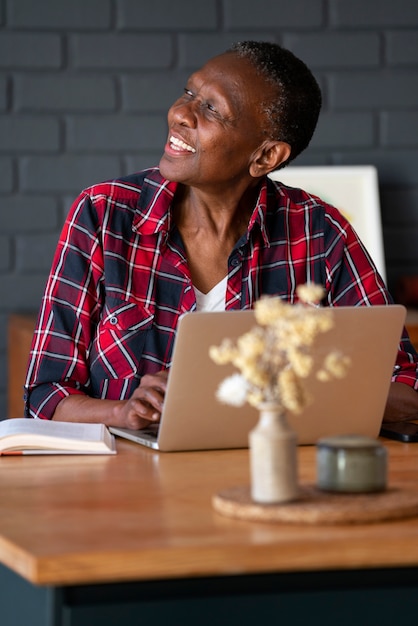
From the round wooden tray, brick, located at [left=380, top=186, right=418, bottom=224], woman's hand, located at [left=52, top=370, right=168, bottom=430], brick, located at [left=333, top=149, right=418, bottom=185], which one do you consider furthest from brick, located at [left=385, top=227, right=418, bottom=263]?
the round wooden tray

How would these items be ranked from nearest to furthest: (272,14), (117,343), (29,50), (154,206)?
(117,343) → (154,206) → (29,50) → (272,14)

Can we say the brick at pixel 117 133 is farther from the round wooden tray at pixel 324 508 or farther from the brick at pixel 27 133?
the round wooden tray at pixel 324 508

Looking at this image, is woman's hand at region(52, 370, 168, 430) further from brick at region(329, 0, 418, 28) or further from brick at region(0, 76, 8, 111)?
brick at region(329, 0, 418, 28)

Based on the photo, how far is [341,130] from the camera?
336 centimetres

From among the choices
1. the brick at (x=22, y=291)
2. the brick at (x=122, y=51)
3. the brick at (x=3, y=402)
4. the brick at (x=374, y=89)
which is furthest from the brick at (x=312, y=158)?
the brick at (x=3, y=402)

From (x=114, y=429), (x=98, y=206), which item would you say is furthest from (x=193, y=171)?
(x=114, y=429)

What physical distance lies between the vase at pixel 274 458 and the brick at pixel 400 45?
2388 millimetres

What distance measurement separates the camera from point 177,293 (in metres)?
2.13

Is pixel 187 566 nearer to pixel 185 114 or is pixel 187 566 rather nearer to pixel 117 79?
pixel 185 114

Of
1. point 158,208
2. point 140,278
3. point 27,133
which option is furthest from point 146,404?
point 27,133

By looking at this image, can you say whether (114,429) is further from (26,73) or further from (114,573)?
(26,73)

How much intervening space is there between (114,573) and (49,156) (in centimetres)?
232

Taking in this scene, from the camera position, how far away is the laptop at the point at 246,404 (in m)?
1.49

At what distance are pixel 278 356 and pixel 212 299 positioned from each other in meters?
1.03
